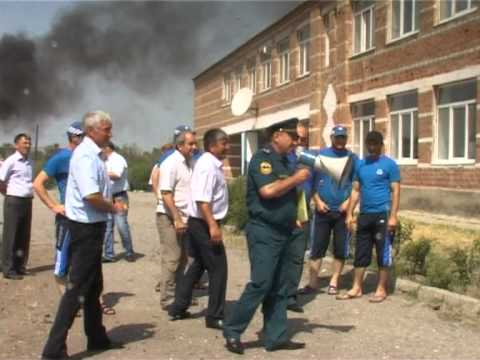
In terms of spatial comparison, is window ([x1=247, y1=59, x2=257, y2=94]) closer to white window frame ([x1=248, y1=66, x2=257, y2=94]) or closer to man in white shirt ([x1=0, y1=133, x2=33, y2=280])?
white window frame ([x1=248, y1=66, x2=257, y2=94])

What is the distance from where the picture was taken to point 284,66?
89.8 feet

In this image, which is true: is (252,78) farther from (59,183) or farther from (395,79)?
(59,183)

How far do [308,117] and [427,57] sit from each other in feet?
25.3

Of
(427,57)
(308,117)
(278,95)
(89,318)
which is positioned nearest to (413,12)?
(427,57)

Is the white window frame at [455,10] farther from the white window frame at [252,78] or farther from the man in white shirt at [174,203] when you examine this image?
the white window frame at [252,78]

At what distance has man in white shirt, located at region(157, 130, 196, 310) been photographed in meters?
6.49

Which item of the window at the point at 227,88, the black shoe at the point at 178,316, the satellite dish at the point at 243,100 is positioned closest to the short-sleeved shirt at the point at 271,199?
the black shoe at the point at 178,316

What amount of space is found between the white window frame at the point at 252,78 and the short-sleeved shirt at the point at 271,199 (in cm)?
2613

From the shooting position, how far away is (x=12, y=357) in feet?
16.0

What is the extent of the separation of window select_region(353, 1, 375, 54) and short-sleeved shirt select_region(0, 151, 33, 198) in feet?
43.6

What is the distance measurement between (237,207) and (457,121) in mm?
6283

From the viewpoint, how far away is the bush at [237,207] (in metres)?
12.7

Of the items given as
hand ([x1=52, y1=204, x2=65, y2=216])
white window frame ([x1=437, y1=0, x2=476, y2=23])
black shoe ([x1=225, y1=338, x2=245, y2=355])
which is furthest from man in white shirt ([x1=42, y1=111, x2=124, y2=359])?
white window frame ([x1=437, y1=0, x2=476, y2=23])

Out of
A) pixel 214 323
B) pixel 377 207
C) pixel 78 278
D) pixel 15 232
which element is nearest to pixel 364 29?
pixel 377 207
